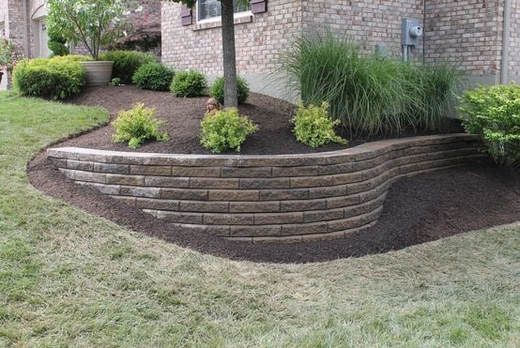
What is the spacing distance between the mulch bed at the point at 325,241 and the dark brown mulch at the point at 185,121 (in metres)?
0.01

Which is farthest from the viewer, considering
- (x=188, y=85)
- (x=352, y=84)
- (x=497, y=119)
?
(x=188, y=85)

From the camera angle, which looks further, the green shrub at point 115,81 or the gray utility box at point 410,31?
the green shrub at point 115,81

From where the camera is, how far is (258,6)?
860cm

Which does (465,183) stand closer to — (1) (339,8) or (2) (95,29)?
(1) (339,8)

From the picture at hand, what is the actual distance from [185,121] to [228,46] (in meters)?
0.97

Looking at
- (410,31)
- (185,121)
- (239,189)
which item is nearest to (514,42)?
(410,31)

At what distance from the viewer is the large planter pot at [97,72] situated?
970 cm

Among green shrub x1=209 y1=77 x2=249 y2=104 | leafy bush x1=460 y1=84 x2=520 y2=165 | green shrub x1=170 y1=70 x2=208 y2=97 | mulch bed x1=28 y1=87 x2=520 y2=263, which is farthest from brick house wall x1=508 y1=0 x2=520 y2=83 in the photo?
green shrub x1=170 y1=70 x2=208 y2=97

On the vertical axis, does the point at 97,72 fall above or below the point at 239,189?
above

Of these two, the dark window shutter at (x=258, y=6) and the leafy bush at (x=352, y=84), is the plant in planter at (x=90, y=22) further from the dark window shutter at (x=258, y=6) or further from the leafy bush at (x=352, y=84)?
the leafy bush at (x=352, y=84)

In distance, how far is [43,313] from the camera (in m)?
3.69

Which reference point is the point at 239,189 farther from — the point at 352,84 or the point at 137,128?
the point at 352,84

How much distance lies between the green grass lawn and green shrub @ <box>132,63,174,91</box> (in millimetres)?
4095

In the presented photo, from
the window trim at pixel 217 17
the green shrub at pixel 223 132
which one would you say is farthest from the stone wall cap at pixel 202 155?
the window trim at pixel 217 17
